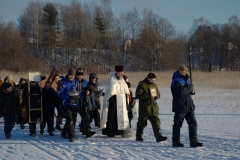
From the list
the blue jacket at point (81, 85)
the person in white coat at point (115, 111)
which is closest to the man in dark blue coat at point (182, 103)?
the person in white coat at point (115, 111)

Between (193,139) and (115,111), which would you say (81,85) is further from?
(193,139)

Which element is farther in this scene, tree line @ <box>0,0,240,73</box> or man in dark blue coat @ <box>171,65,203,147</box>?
tree line @ <box>0,0,240,73</box>

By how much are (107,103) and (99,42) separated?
4421cm

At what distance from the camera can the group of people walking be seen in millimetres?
6812

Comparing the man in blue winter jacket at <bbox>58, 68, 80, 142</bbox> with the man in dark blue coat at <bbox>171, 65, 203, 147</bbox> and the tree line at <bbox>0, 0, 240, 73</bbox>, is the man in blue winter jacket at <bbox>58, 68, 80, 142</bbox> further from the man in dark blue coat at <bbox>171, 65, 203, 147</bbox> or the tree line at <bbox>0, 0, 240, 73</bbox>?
the tree line at <bbox>0, 0, 240, 73</bbox>

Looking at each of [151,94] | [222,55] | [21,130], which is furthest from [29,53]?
[151,94]

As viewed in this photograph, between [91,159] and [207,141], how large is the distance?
2781mm

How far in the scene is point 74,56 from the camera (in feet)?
168

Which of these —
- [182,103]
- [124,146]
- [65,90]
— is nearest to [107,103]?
[65,90]

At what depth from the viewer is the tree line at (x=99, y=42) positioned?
48.1m

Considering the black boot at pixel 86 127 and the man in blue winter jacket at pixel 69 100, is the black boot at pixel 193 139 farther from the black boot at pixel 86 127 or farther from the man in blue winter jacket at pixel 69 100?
the man in blue winter jacket at pixel 69 100

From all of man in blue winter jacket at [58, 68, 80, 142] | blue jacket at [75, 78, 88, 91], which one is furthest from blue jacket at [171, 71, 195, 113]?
blue jacket at [75, 78, 88, 91]

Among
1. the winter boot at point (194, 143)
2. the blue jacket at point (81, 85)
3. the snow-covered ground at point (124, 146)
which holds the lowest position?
the snow-covered ground at point (124, 146)

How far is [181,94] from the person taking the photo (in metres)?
6.68
